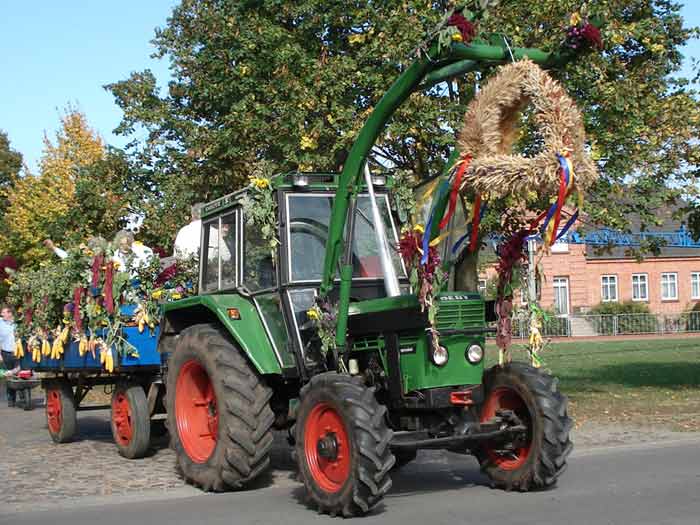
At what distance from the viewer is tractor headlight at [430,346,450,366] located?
7785 mm

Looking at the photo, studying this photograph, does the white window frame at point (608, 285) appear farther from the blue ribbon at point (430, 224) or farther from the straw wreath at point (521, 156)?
the straw wreath at point (521, 156)

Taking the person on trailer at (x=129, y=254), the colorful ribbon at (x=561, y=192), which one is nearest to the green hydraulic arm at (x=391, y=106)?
the colorful ribbon at (x=561, y=192)

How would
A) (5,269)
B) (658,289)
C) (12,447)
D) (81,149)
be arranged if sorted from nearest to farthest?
(12,447)
(5,269)
(81,149)
(658,289)

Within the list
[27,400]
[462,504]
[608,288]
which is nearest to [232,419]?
[462,504]

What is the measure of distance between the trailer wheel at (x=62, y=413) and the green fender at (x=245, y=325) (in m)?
3.91

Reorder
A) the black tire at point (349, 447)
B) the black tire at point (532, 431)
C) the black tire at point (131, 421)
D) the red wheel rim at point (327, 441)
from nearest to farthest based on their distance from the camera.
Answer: the black tire at point (349, 447), the red wheel rim at point (327, 441), the black tire at point (532, 431), the black tire at point (131, 421)

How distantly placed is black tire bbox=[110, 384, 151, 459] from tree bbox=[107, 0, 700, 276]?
15.6 feet

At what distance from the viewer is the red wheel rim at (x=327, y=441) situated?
25.0ft

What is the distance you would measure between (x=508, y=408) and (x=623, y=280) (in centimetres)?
5261

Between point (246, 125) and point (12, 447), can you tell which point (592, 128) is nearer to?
point (246, 125)

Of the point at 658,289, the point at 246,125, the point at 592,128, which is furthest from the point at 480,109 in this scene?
the point at 658,289

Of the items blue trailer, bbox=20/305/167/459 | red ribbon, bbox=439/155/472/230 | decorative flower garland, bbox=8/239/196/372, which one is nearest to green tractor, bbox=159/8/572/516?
red ribbon, bbox=439/155/472/230

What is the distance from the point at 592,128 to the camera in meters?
14.2

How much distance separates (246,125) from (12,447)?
594 centimetres
